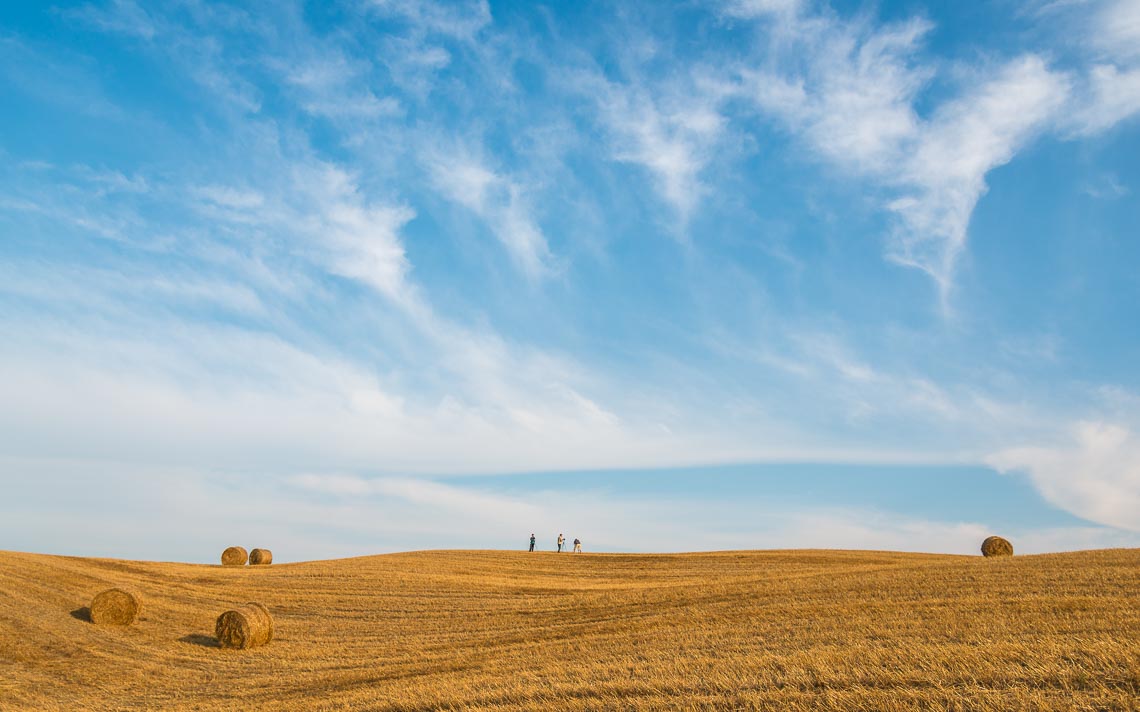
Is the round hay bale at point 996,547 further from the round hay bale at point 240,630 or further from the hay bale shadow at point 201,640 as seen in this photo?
the hay bale shadow at point 201,640

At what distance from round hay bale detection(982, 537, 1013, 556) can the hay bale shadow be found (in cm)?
3437

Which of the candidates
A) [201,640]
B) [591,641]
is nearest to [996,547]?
[591,641]

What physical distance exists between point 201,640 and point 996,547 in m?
35.2

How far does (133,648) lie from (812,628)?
68.2 ft

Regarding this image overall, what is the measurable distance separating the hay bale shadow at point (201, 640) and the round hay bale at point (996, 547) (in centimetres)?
3437

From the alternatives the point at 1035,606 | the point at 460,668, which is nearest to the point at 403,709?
the point at 460,668

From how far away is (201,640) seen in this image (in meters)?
25.9

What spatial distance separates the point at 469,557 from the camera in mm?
49438

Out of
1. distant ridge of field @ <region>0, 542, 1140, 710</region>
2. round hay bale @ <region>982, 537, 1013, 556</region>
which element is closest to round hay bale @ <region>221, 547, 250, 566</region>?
distant ridge of field @ <region>0, 542, 1140, 710</region>

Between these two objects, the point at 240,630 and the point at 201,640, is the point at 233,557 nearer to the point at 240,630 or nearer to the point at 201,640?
the point at 201,640

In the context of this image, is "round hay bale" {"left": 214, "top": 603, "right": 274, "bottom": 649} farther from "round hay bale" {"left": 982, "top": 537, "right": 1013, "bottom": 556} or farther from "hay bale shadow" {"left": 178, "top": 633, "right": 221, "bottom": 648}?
"round hay bale" {"left": 982, "top": 537, "right": 1013, "bottom": 556}

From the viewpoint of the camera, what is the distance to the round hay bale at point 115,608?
26500 mm

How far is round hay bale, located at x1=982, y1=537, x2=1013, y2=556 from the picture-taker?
123ft

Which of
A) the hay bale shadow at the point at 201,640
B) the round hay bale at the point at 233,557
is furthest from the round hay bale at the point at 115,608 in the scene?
the round hay bale at the point at 233,557
